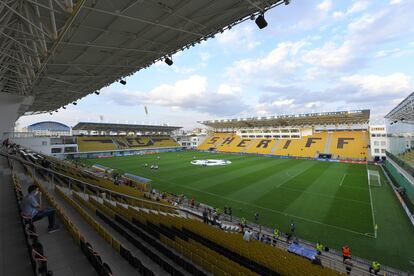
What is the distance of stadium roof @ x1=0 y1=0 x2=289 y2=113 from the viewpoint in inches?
298

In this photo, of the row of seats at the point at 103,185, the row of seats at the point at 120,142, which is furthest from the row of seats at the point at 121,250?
the row of seats at the point at 120,142

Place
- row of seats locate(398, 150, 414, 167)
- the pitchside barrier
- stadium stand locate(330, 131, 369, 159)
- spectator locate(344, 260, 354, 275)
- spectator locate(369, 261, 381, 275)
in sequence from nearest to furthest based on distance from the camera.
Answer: spectator locate(369, 261, 381, 275)
spectator locate(344, 260, 354, 275)
row of seats locate(398, 150, 414, 167)
the pitchside barrier
stadium stand locate(330, 131, 369, 159)

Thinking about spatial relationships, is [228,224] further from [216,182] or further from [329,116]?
[329,116]

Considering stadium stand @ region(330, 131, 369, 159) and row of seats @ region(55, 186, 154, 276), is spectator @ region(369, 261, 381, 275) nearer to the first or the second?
row of seats @ region(55, 186, 154, 276)

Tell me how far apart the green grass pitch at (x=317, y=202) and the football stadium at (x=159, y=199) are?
12 cm

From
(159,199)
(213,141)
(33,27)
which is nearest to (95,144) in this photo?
(213,141)

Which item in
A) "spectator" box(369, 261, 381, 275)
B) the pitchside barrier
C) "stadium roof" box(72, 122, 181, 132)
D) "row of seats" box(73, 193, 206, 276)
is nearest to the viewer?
"row of seats" box(73, 193, 206, 276)

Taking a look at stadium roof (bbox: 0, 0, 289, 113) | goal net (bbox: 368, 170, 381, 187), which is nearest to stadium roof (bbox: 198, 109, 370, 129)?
goal net (bbox: 368, 170, 381, 187)

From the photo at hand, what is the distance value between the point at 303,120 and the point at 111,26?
55080 millimetres

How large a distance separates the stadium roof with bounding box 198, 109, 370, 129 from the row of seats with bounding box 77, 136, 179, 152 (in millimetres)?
15462

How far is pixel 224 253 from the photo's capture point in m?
8.27

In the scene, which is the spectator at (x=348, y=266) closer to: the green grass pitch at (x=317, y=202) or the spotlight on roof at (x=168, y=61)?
the green grass pitch at (x=317, y=202)

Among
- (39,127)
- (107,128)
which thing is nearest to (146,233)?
(107,128)

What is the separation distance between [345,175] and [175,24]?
98.1 ft
